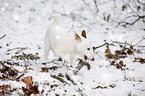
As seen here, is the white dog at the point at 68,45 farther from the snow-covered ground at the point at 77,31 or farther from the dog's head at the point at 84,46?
the snow-covered ground at the point at 77,31

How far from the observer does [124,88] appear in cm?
328

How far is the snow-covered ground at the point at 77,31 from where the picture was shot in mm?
3287

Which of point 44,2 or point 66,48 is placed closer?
point 66,48

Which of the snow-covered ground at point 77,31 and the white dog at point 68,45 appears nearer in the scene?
the snow-covered ground at point 77,31

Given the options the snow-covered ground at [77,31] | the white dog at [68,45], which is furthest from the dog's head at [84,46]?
the snow-covered ground at [77,31]

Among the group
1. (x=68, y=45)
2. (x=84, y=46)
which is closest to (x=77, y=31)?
(x=68, y=45)

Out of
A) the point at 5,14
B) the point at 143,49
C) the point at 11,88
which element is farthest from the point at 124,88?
the point at 5,14

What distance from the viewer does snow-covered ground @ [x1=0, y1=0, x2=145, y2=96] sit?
3287 mm

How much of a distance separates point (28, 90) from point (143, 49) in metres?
5.46

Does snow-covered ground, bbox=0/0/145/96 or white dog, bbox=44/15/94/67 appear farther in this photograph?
white dog, bbox=44/15/94/67

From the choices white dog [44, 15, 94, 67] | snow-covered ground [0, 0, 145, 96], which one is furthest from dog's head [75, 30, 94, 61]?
snow-covered ground [0, 0, 145, 96]

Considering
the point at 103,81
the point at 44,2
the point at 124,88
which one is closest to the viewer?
the point at 124,88

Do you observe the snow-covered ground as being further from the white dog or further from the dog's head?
the dog's head

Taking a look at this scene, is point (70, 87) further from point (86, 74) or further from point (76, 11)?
point (76, 11)
